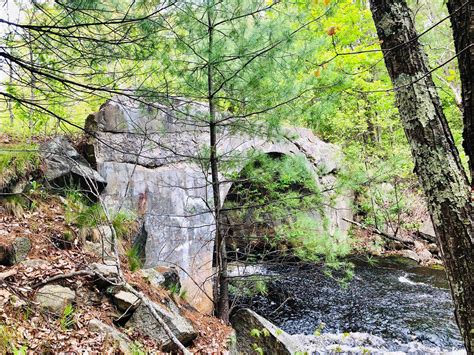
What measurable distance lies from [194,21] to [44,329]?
3095 mm

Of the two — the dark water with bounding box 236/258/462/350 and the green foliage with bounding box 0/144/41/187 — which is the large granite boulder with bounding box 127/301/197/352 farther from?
the green foliage with bounding box 0/144/41/187

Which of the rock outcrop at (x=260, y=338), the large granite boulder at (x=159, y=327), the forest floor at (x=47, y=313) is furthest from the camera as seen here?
the rock outcrop at (x=260, y=338)

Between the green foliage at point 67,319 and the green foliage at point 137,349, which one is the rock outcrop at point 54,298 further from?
the green foliage at point 137,349

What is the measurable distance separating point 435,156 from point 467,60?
1.45ft

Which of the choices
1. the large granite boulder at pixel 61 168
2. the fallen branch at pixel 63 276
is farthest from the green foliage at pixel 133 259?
the large granite boulder at pixel 61 168

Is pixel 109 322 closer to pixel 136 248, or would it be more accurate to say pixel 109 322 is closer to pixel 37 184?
pixel 136 248

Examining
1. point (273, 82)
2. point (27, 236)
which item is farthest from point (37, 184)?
point (273, 82)

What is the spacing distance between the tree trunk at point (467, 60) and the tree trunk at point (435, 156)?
0.66ft

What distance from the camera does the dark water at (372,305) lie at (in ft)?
17.3

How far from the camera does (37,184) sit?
4.55 m

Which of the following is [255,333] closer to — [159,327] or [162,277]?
[159,327]

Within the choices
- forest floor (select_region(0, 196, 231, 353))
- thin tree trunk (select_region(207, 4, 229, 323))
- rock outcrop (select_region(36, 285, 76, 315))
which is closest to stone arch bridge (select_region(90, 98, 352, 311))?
thin tree trunk (select_region(207, 4, 229, 323))

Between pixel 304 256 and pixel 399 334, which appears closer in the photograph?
pixel 304 256

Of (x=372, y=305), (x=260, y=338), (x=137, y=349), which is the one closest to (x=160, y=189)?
(x=260, y=338)
